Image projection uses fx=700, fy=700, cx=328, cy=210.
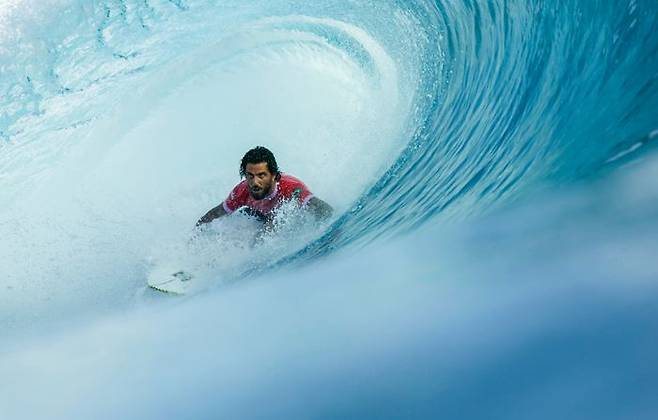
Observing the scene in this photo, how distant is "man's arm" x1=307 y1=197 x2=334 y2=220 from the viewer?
4449 millimetres

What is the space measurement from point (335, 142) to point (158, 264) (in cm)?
216

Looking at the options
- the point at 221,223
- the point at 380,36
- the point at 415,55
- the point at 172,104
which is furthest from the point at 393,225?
the point at 172,104

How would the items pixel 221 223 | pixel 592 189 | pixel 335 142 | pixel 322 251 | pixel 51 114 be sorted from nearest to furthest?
pixel 592 189 → pixel 322 251 → pixel 221 223 → pixel 335 142 → pixel 51 114

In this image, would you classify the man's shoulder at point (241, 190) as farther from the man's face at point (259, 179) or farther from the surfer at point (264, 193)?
the man's face at point (259, 179)

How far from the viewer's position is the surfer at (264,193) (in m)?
4.23

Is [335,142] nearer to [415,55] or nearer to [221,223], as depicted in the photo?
[415,55]

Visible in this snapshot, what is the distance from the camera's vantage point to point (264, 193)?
4.37 meters

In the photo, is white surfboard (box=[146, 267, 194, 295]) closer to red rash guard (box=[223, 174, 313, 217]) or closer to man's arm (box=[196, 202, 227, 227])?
man's arm (box=[196, 202, 227, 227])

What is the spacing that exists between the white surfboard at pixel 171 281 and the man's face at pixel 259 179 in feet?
2.17

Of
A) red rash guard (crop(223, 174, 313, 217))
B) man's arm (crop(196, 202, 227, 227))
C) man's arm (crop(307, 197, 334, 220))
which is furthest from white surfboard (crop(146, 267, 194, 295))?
man's arm (crop(307, 197, 334, 220))

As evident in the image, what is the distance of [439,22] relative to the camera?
6.12 m

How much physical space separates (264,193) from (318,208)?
36 cm

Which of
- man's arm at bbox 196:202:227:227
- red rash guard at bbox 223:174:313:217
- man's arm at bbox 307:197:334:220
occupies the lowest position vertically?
man's arm at bbox 307:197:334:220

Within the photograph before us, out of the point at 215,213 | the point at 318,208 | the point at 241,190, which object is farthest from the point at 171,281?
the point at 318,208
